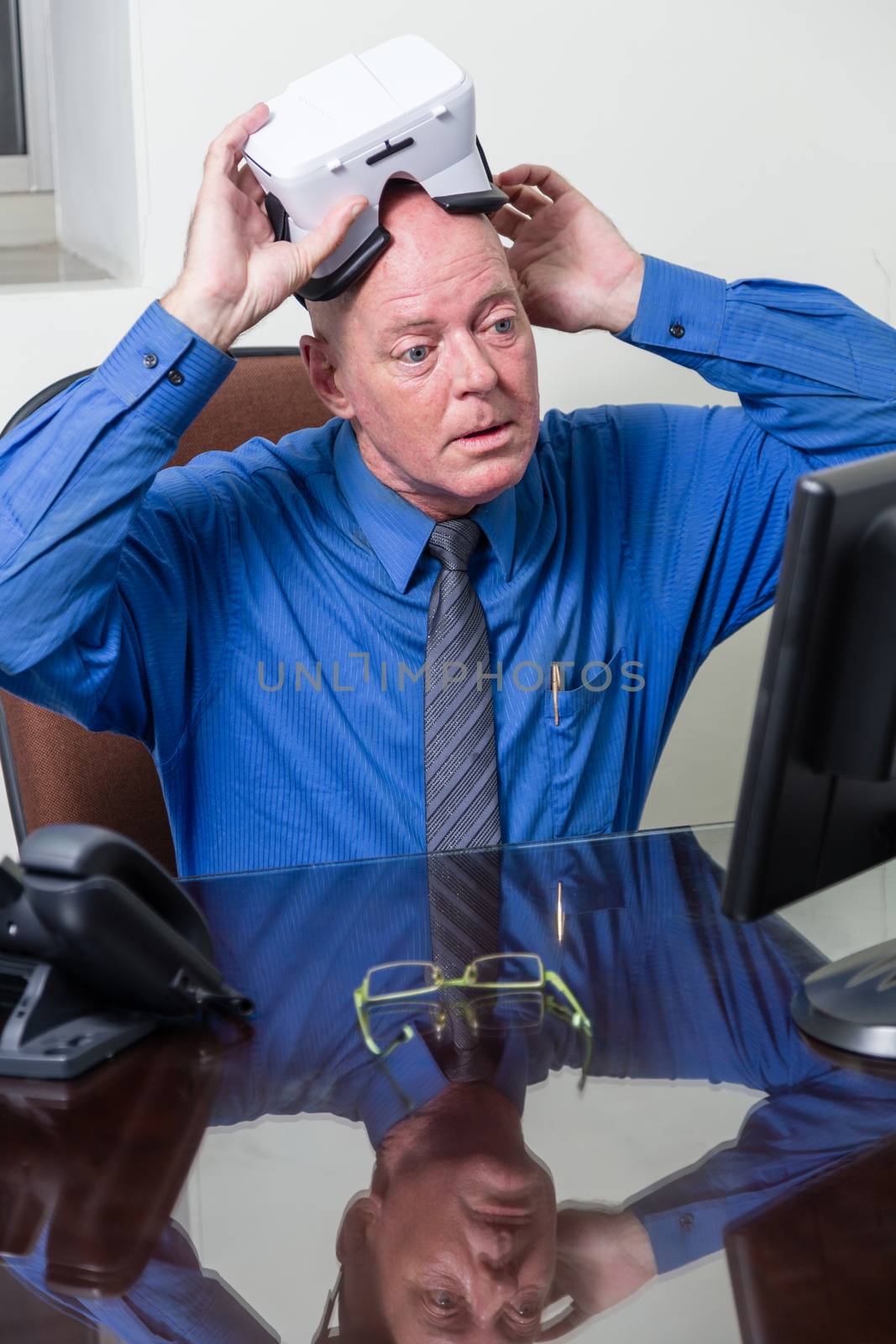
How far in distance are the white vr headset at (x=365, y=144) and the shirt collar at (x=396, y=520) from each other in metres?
0.20

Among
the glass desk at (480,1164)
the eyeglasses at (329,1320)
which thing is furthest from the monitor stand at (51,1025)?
the eyeglasses at (329,1320)

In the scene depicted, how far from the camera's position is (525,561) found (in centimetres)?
163

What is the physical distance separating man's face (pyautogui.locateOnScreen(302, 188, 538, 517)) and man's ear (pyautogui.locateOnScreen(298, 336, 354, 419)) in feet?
0.21

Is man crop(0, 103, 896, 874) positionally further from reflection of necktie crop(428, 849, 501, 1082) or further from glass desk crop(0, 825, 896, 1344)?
glass desk crop(0, 825, 896, 1344)

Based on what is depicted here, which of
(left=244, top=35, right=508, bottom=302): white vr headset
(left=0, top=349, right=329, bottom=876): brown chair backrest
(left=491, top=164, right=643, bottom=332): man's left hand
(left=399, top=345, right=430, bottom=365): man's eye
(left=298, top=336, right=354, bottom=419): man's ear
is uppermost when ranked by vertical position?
(left=244, top=35, right=508, bottom=302): white vr headset

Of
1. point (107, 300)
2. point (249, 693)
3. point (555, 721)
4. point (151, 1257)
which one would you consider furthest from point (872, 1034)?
point (107, 300)

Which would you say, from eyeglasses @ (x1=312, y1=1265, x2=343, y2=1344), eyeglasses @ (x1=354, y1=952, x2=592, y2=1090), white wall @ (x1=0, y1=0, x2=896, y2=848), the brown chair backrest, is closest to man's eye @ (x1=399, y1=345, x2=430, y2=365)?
the brown chair backrest

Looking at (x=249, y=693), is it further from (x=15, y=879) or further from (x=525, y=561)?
(x=15, y=879)

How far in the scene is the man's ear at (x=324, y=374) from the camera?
5.29ft

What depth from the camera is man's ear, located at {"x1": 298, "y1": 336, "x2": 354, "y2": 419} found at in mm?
1612

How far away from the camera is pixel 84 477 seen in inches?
54.7

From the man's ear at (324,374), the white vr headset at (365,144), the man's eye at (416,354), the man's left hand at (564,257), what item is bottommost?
the man's ear at (324,374)

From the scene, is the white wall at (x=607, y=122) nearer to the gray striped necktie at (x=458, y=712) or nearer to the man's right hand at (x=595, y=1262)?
the gray striped necktie at (x=458, y=712)

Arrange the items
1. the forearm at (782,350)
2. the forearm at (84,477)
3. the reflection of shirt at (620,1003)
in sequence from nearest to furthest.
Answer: the reflection of shirt at (620,1003), the forearm at (84,477), the forearm at (782,350)
